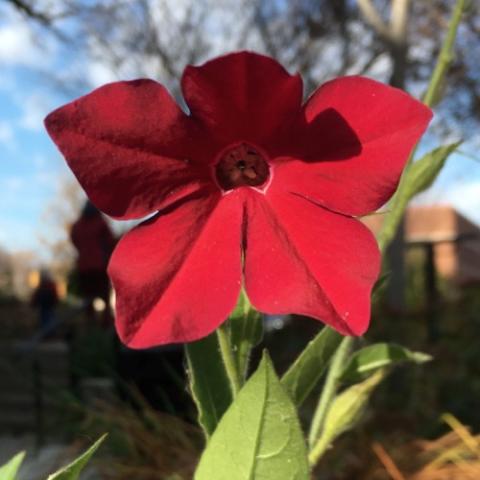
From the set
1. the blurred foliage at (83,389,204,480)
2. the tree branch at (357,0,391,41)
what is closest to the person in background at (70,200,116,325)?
the tree branch at (357,0,391,41)

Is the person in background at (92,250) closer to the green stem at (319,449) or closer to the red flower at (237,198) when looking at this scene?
the green stem at (319,449)

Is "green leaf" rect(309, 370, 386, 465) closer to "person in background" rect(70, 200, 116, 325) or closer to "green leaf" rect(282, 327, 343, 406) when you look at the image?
"green leaf" rect(282, 327, 343, 406)

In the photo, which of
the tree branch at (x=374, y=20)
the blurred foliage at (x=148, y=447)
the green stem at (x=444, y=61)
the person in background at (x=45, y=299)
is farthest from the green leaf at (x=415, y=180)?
the person in background at (x=45, y=299)

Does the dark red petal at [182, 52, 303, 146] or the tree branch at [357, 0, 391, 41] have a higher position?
the tree branch at [357, 0, 391, 41]

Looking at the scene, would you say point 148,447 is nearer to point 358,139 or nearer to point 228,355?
point 228,355

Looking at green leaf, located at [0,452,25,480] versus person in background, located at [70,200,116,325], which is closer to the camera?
green leaf, located at [0,452,25,480]

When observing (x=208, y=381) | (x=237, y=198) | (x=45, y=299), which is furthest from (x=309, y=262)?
(x=45, y=299)

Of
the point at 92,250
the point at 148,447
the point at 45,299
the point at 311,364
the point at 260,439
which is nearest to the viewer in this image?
the point at 260,439

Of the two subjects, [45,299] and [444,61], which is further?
[45,299]
